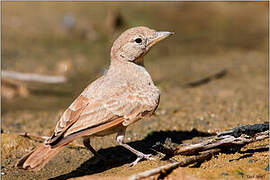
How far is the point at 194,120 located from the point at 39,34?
757 cm

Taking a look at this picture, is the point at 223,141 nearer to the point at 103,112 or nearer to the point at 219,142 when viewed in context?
the point at 219,142

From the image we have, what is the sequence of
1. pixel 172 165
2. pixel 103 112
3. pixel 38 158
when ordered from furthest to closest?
pixel 103 112
pixel 38 158
pixel 172 165

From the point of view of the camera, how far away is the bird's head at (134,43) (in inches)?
213

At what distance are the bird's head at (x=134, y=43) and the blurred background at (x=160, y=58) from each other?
110cm

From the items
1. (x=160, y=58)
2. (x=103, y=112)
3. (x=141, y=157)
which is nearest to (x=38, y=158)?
(x=103, y=112)

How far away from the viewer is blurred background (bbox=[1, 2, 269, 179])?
22.4 feet

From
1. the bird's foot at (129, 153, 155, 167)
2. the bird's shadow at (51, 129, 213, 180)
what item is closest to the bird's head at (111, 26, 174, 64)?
the bird's shadow at (51, 129, 213, 180)

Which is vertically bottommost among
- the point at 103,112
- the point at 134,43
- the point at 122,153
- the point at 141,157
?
the point at 122,153

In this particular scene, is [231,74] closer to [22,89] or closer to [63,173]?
[22,89]

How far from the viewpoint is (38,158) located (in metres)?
4.21

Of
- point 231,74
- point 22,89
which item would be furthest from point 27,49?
point 231,74

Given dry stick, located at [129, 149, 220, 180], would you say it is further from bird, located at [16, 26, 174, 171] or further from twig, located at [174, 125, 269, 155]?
bird, located at [16, 26, 174, 171]

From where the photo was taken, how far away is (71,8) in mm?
15070

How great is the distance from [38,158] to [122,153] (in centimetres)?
137
